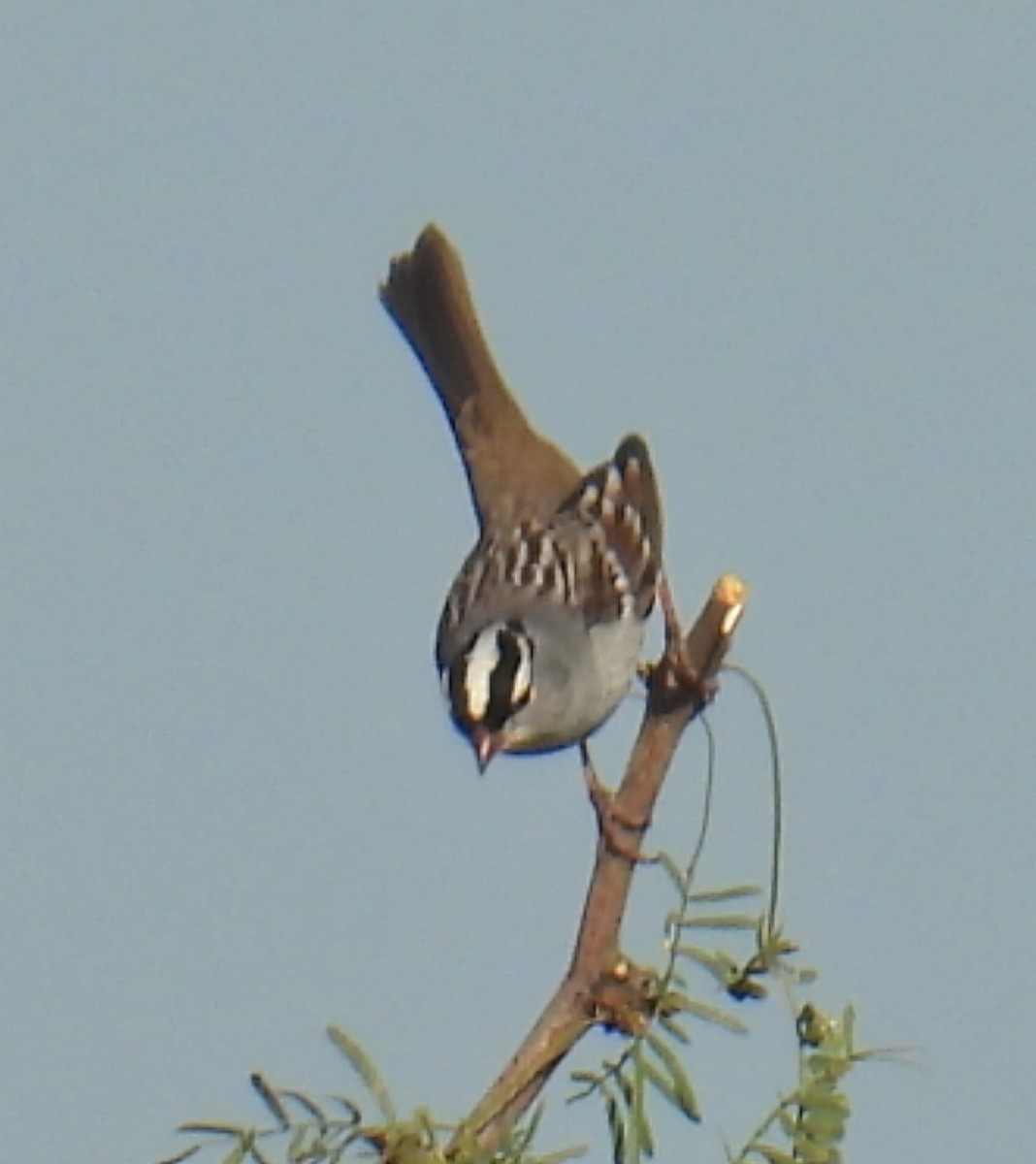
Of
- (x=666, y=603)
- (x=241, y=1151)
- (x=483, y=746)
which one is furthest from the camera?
(x=666, y=603)

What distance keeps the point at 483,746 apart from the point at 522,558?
1.12 meters

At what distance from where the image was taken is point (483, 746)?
19.8 ft

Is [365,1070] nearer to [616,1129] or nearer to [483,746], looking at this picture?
[616,1129]

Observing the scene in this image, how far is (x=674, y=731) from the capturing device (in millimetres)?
4312

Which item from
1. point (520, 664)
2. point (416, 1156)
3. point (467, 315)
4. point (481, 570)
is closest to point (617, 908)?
point (416, 1156)

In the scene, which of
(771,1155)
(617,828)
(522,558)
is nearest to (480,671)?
(522,558)

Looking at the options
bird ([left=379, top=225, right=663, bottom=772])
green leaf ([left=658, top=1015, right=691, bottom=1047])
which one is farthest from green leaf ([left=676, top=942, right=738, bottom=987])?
bird ([left=379, top=225, right=663, bottom=772])

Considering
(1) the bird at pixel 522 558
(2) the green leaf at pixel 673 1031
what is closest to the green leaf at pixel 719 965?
(2) the green leaf at pixel 673 1031

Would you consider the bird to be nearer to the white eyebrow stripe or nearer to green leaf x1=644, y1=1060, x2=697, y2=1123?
the white eyebrow stripe

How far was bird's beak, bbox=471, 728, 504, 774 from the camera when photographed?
602cm

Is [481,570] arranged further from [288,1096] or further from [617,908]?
[288,1096]

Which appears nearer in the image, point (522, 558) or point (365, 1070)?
point (365, 1070)

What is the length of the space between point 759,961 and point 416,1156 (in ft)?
2.92

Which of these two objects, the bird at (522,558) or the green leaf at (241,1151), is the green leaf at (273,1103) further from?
the bird at (522,558)
